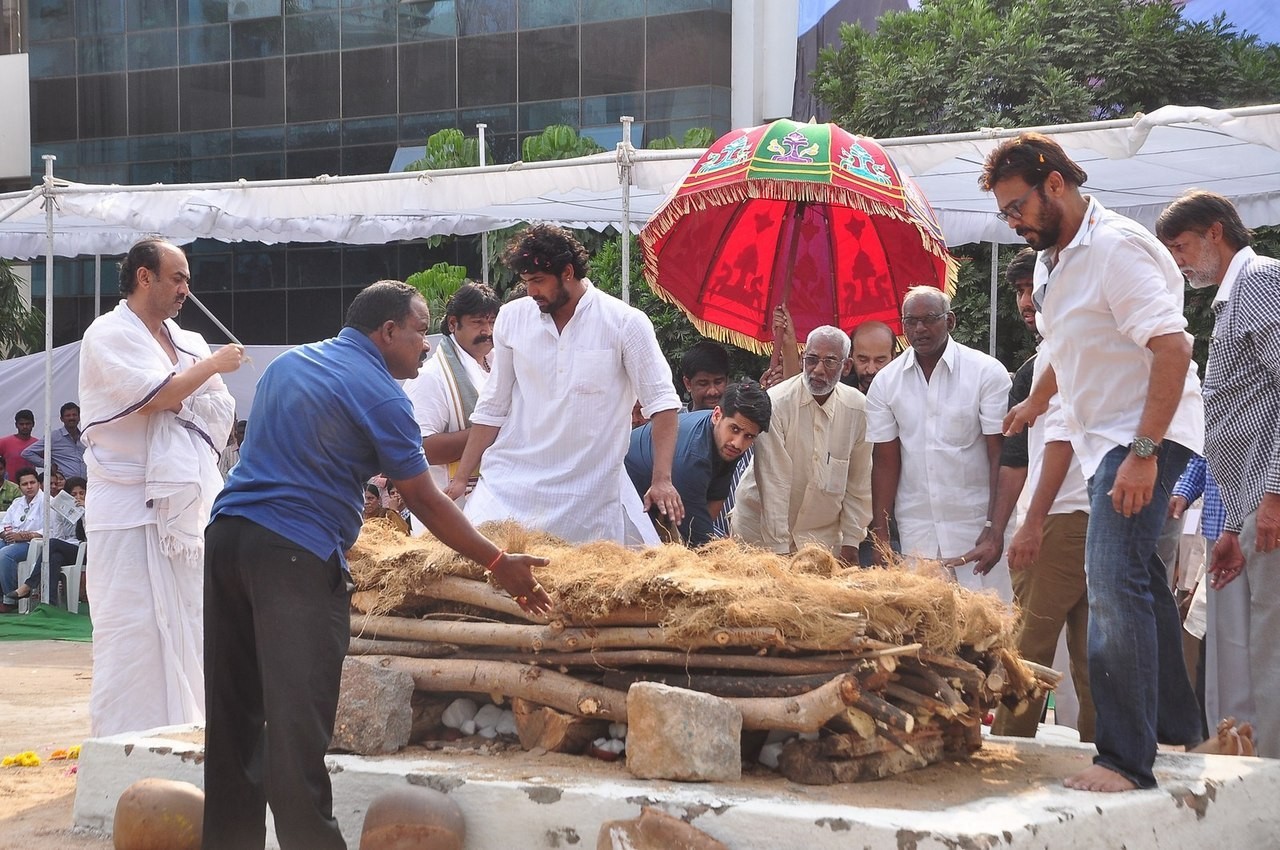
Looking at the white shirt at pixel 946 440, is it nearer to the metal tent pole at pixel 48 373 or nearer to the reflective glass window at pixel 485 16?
the metal tent pole at pixel 48 373

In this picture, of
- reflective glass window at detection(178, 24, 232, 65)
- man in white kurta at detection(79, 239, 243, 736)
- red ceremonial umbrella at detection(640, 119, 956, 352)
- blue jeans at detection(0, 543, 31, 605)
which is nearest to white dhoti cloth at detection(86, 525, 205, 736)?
man in white kurta at detection(79, 239, 243, 736)

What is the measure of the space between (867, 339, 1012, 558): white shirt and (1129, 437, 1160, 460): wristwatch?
249 centimetres

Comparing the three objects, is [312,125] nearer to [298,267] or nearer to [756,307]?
[298,267]

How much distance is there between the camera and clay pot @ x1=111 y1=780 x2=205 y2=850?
14.8 ft

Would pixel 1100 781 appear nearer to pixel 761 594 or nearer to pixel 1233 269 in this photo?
pixel 761 594

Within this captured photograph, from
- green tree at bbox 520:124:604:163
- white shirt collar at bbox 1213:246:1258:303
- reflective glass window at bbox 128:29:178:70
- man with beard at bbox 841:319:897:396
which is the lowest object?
man with beard at bbox 841:319:897:396

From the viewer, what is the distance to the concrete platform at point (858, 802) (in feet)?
12.4

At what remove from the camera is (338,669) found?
408 centimetres

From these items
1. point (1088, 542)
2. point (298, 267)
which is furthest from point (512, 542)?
point (298, 267)

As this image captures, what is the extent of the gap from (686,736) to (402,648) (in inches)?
51.4

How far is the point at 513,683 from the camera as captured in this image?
4730mm

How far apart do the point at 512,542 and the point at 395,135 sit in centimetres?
2294

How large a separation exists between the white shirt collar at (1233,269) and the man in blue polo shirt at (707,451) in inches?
73.1

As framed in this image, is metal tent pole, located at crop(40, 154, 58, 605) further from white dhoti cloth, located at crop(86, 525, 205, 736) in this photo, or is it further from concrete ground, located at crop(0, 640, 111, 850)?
white dhoti cloth, located at crop(86, 525, 205, 736)
